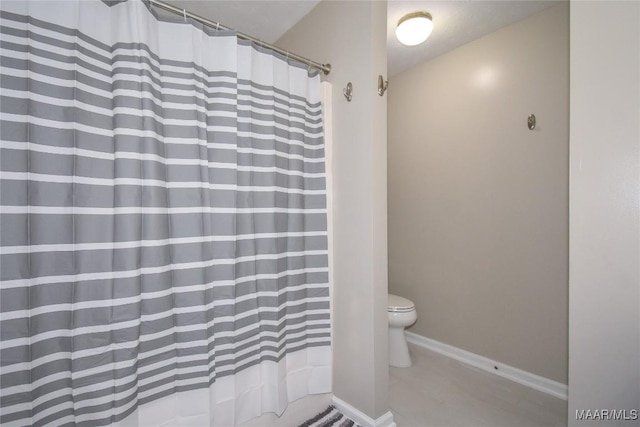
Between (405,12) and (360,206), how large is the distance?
4.35 ft

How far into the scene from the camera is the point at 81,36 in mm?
907

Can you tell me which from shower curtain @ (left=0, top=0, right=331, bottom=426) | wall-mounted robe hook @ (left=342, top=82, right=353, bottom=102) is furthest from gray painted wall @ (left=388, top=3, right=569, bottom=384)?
shower curtain @ (left=0, top=0, right=331, bottom=426)

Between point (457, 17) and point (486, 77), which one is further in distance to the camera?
point (486, 77)

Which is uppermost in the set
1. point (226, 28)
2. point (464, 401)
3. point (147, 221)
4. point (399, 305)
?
point (226, 28)

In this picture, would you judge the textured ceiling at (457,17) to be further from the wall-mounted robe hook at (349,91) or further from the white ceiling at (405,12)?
the wall-mounted robe hook at (349,91)

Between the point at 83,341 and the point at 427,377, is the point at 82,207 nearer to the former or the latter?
the point at 83,341

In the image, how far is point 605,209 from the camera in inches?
31.3

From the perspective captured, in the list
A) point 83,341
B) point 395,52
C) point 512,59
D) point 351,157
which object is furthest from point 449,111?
point 83,341

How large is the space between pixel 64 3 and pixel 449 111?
229cm

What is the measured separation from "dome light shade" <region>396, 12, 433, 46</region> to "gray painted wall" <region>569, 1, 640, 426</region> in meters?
0.91
